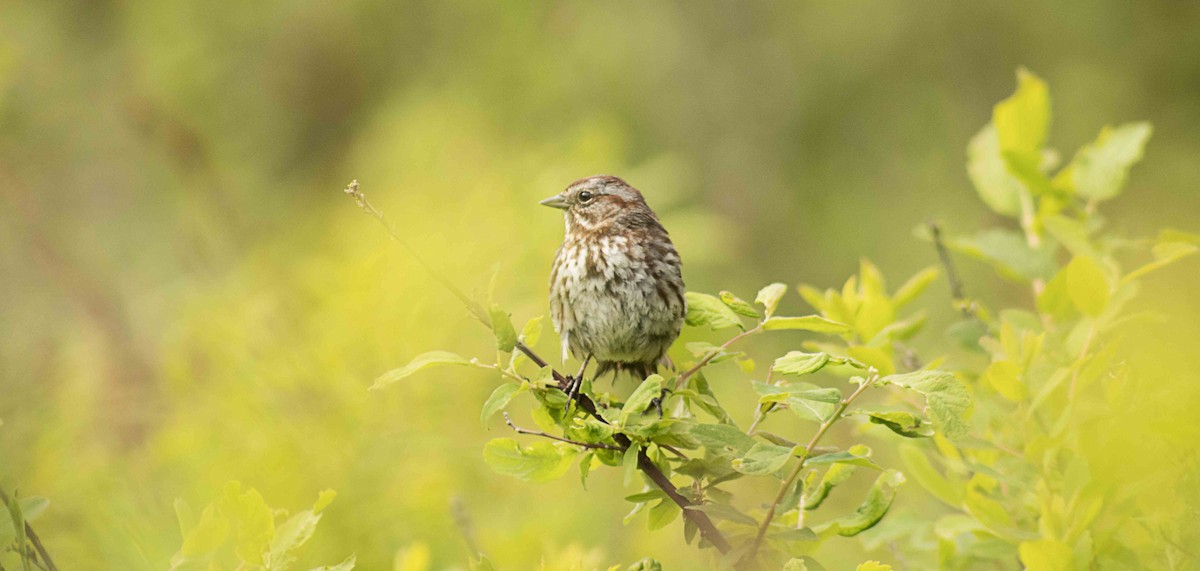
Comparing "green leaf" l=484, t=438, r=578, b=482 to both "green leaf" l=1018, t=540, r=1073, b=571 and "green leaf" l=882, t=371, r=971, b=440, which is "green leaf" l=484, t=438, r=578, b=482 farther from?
"green leaf" l=1018, t=540, r=1073, b=571

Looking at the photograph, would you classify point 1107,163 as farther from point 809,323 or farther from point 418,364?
point 418,364

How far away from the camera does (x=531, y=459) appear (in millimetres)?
1914

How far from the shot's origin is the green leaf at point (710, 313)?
2051 mm

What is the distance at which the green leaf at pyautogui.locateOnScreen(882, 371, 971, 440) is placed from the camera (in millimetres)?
1635

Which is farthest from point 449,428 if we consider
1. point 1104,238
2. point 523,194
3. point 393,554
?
point 1104,238

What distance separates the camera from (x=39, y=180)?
24.6ft

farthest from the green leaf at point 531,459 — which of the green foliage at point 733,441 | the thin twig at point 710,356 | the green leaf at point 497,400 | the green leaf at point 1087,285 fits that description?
the green leaf at point 1087,285

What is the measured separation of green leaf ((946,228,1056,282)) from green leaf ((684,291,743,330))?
0.61 m

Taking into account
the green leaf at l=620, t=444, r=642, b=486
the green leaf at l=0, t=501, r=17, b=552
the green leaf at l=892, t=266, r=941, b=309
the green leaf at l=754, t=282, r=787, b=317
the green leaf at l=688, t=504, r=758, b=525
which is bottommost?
the green leaf at l=0, t=501, r=17, b=552

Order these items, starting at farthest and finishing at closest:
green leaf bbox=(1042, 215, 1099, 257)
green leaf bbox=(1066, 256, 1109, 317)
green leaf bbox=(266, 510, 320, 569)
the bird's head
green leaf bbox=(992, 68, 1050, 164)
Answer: the bird's head
green leaf bbox=(992, 68, 1050, 164)
green leaf bbox=(1042, 215, 1099, 257)
green leaf bbox=(1066, 256, 1109, 317)
green leaf bbox=(266, 510, 320, 569)

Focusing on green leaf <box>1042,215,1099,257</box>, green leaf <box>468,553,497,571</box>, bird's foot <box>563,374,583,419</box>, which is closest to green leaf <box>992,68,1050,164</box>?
green leaf <box>1042,215,1099,257</box>

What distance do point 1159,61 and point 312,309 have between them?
6995mm

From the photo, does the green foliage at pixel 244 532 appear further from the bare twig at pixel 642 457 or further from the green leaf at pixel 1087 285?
the green leaf at pixel 1087 285

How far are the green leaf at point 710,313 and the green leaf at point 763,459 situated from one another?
38cm
